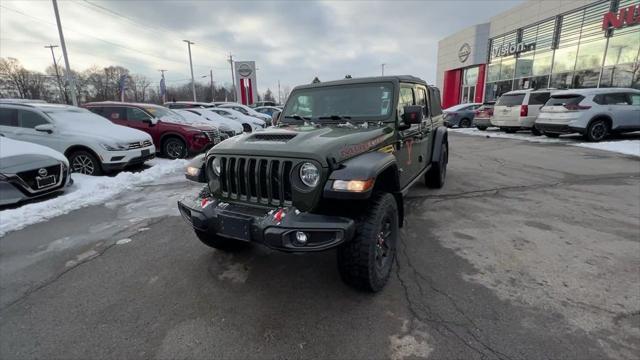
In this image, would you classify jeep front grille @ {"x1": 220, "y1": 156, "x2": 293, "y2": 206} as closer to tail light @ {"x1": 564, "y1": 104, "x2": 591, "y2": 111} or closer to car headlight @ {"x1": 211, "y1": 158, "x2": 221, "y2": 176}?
car headlight @ {"x1": 211, "y1": 158, "x2": 221, "y2": 176}

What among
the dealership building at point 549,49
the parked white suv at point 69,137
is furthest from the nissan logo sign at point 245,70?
the parked white suv at point 69,137

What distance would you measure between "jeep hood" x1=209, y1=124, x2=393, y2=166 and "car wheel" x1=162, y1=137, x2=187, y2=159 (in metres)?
7.43

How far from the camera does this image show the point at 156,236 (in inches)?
162

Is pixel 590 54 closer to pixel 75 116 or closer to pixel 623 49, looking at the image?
pixel 623 49

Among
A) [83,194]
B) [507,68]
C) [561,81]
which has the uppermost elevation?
A: [507,68]

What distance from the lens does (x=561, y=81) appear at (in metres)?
19.2

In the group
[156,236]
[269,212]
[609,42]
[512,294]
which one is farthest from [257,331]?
[609,42]

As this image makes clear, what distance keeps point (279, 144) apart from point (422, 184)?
14.5 ft

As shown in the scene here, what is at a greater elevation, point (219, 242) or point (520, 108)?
point (520, 108)

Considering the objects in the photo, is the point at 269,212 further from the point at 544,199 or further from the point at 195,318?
the point at 544,199

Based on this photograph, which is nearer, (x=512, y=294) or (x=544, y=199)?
(x=512, y=294)

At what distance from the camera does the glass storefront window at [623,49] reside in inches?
592

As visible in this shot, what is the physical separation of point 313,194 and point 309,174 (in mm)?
167

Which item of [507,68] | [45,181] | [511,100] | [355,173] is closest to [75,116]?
[45,181]
